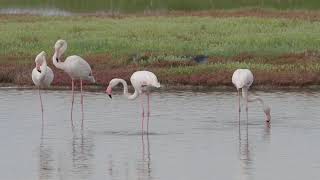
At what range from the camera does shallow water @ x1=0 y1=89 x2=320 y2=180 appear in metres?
14.4

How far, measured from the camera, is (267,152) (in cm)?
1595

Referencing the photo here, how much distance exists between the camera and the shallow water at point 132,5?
53.4 m

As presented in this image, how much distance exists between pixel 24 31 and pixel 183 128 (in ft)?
56.4

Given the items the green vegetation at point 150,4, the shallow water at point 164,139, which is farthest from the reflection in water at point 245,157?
the green vegetation at point 150,4

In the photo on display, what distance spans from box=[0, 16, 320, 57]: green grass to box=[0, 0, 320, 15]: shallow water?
12583 millimetres

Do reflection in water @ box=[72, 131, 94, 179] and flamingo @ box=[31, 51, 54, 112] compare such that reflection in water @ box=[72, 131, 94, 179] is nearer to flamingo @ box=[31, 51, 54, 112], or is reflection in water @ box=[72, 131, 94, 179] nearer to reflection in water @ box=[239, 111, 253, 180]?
reflection in water @ box=[239, 111, 253, 180]

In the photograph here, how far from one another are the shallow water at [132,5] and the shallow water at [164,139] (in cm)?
2962

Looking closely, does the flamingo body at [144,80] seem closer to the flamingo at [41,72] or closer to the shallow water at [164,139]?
the shallow water at [164,139]

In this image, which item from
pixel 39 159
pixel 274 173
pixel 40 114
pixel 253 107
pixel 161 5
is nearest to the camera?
pixel 274 173

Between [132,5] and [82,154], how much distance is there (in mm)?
43049

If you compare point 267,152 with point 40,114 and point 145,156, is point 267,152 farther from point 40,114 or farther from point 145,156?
point 40,114

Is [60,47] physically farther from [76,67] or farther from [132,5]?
[132,5]

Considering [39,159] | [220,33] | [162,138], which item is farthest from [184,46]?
[39,159]

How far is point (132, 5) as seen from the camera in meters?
58.5
